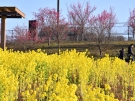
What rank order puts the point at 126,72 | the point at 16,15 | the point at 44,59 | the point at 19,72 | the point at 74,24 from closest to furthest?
the point at 19,72 < the point at 44,59 < the point at 126,72 < the point at 16,15 < the point at 74,24

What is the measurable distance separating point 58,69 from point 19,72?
4.98ft

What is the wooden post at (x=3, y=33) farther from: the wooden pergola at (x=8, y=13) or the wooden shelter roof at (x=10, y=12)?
the wooden shelter roof at (x=10, y=12)

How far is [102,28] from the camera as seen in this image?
25.0 m

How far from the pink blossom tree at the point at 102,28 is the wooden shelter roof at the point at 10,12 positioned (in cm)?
1011

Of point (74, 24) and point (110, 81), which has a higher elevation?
point (74, 24)

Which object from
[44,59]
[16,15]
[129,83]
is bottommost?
[129,83]

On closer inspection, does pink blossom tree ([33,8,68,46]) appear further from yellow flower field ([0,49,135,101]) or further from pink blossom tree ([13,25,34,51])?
yellow flower field ([0,49,135,101])

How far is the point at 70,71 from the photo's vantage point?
8414 mm

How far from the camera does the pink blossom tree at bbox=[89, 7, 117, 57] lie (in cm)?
2416

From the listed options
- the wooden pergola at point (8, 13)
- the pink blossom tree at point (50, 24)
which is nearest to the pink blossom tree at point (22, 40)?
the pink blossom tree at point (50, 24)

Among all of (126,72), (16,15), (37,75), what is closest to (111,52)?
(16,15)

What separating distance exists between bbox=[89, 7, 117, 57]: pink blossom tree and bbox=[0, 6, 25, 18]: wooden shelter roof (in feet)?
33.2

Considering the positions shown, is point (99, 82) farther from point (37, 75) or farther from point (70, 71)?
point (37, 75)

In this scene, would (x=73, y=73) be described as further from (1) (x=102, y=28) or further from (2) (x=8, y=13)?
(1) (x=102, y=28)
